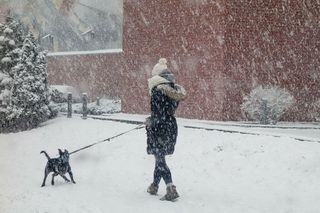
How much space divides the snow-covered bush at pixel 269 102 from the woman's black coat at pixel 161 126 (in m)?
8.83

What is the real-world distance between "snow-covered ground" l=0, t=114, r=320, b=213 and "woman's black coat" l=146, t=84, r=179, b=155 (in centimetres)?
83

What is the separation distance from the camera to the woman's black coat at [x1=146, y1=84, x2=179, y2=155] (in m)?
7.44

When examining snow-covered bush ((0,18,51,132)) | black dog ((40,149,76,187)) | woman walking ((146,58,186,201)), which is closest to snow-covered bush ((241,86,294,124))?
snow-covered bush ((0,18,51,132))

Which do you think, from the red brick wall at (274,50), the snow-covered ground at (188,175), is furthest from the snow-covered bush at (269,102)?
the snow-covered ground at (188,175)

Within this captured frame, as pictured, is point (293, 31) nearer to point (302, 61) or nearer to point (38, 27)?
point (302, 61)

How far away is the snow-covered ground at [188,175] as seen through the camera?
7273 mm

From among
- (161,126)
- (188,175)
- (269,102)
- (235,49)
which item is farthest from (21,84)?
(161,126)

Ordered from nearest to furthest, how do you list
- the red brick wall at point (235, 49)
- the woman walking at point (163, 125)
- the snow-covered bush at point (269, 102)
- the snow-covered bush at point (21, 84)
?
1. the woman walking at point (163, 125)
2. the snow-covered bush at point (269, 102)
3. the snow-covered bush at point (21, 84)
4. the red brick wall at point (235, 49)

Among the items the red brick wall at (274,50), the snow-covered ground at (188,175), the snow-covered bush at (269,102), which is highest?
the red brick wall at (274,50)

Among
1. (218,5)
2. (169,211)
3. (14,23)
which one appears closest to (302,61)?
(218,5)

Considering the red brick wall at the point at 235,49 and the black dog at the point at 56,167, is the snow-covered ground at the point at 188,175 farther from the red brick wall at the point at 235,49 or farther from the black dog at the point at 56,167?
the red brick wall at the point at 235,49

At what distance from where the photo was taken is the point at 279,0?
55.6ft

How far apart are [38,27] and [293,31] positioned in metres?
32.3

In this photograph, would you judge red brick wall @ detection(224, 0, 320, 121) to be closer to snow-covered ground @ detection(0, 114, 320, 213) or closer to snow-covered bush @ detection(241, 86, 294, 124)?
snow-covered bush @ detection(241, 86, 294, 124)
